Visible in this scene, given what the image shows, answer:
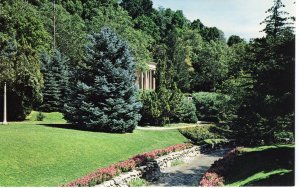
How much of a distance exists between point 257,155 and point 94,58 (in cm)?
1341

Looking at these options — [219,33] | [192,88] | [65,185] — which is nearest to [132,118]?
[65,185]

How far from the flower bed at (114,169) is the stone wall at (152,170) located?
246mm

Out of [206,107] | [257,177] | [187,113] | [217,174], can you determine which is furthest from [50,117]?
[257,177]

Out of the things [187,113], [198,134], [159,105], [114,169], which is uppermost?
[159,105]

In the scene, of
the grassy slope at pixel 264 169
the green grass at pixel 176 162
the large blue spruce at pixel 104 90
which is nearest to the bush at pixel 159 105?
the large blue spruce at pixel 104 90

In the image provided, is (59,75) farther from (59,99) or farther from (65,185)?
(65,185)

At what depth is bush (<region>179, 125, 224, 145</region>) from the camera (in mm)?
31866

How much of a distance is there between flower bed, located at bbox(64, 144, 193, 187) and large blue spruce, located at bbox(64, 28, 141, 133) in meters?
4.60

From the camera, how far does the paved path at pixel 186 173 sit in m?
19.2

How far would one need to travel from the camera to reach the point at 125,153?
71.3 ft

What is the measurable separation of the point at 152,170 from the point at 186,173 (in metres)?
2.21

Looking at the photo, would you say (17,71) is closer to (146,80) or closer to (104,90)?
(104,90)

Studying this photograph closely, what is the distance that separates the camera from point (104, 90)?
87.5 feet

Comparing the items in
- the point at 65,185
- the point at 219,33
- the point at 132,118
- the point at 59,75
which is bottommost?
the point at 65,185
